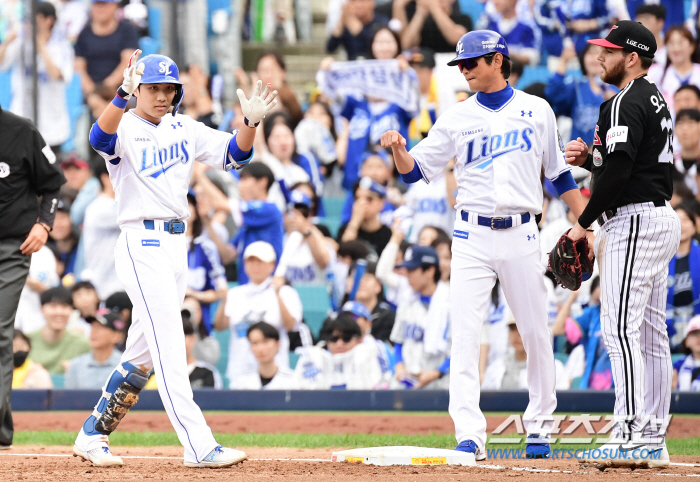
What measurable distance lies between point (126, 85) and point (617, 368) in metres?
2.74

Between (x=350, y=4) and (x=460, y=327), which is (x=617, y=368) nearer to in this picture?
(x=460, y=327)

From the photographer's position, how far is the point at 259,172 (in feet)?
31.8

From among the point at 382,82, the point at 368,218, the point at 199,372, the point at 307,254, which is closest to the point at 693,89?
the point at 382,82

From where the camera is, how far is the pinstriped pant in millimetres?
4613

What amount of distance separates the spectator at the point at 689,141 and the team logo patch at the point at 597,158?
4691mm

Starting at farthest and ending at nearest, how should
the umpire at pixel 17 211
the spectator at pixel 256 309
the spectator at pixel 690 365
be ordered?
the spectator at pixel 256 309 < the spectator at pixel 690 365 < the umpire at pixel 17 211

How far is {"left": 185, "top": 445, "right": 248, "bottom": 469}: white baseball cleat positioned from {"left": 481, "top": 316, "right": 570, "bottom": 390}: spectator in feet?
12.3

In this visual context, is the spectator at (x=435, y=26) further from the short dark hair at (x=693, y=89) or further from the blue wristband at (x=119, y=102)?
the blue wristband at (x=119, y=102)

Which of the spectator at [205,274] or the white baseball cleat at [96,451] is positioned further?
the spectator at [205,274]

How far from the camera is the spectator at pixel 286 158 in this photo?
1026cm

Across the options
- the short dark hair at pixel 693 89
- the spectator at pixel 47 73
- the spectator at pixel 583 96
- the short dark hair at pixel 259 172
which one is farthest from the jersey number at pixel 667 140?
the spectator at pixel 47 73

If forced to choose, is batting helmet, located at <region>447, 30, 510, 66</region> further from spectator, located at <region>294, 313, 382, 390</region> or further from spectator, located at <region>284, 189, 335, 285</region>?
spectator, located at <region>284, 189, 335, 285</region>

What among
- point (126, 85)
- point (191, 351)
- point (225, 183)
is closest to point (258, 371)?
point (191, 351)

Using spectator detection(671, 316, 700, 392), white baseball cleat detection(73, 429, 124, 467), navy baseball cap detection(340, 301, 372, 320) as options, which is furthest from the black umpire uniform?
navy baseball cap detection(340, 301, 372, 320)
